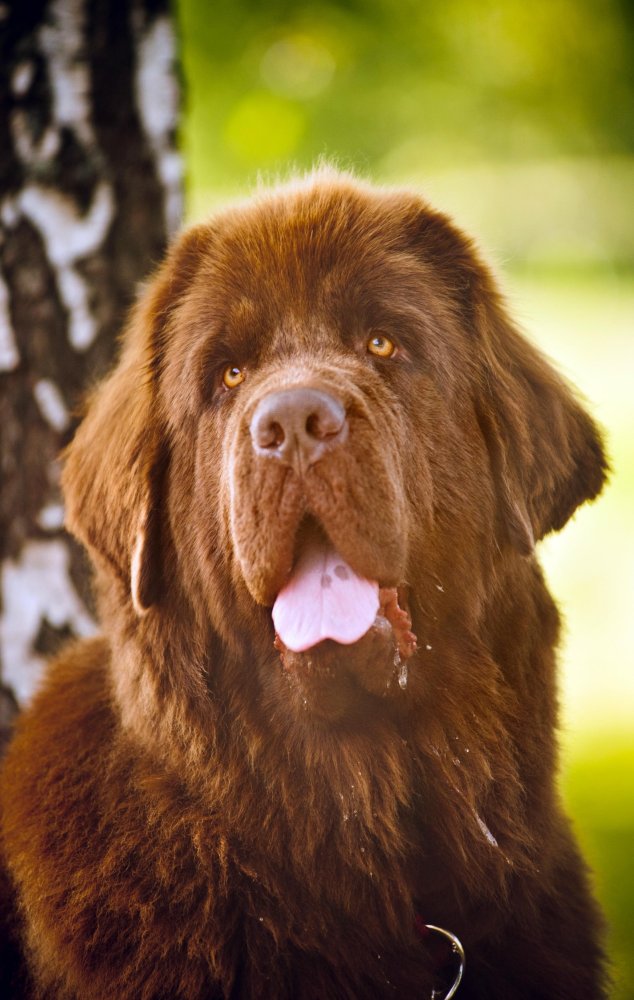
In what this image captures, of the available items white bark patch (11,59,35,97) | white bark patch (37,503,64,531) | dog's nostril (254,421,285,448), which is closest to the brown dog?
dog's nostril (254,421,285,448)

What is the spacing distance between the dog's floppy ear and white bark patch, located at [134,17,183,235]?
151 centimetres

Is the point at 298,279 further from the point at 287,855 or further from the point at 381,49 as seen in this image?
the point at 381,49

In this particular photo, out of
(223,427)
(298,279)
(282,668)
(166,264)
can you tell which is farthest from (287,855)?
(166,264)

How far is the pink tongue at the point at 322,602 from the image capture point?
2.41 meters

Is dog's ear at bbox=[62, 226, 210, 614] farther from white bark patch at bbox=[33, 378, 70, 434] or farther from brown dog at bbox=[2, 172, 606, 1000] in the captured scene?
white bark patch at bbox=[33, 378, 70, 434]

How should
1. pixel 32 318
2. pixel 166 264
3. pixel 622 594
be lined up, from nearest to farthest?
pixel 166 264, pixel 32 318, pixel 622 594

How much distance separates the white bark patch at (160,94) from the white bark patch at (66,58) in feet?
0.72

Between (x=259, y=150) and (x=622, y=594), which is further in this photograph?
(x=622, y=594)

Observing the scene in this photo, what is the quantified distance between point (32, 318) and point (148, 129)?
2.88 ft

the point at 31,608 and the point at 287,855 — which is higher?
the point at 31,608

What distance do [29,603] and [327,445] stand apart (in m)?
1.86

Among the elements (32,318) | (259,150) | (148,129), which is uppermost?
(259,150)

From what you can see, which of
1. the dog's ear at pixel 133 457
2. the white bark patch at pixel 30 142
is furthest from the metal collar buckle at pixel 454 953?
the white bark patch at pixel 30 142

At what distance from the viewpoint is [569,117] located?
788cm
